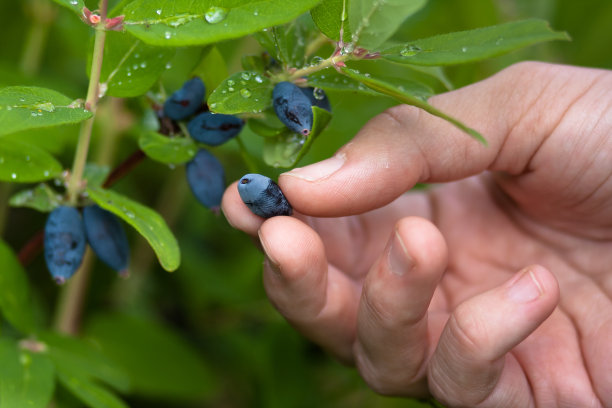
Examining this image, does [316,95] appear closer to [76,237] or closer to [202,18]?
[202,18]

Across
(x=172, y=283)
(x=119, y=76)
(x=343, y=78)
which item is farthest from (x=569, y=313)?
(x=172, y=283)

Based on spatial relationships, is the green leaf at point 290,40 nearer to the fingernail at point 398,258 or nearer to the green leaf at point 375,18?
the green leaf at point 375,18

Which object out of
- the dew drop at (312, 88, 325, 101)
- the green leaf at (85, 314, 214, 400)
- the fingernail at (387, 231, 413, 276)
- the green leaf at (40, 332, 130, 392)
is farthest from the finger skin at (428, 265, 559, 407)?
the green leaf at (85, 314, 214, 400)

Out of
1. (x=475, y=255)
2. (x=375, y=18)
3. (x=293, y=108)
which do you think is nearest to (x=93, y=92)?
(x=293, y=108)

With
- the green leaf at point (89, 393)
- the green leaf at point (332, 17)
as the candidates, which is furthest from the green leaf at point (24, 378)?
the green leaf at point (332, 17)

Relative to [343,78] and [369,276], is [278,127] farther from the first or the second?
[369,276]

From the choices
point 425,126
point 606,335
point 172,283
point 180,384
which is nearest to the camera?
point 425,126

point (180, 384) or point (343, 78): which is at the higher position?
point (343, 78)

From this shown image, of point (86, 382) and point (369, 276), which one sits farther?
point (86, 382)
